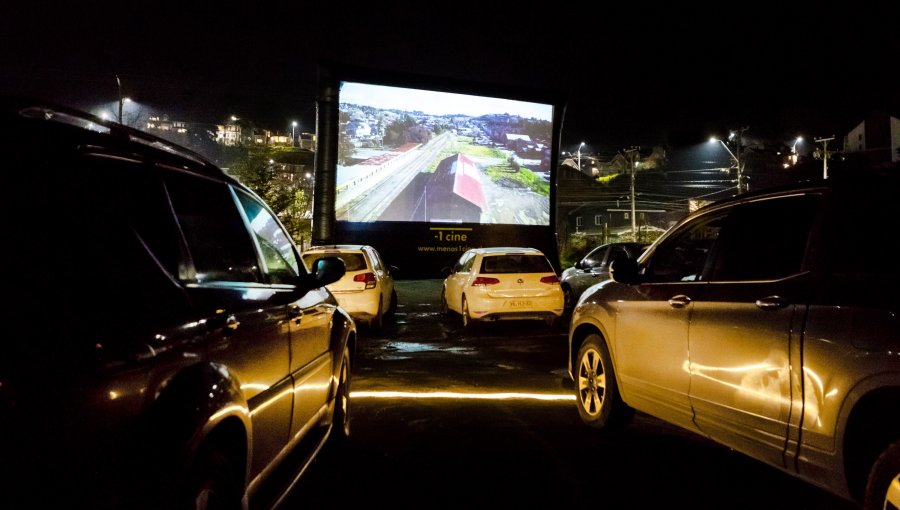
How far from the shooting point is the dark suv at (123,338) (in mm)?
1702

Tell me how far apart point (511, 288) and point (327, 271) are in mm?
7919

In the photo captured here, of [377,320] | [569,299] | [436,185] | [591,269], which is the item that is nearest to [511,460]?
[377,320]

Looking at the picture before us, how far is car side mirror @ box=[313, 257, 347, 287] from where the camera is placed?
4.20 meters

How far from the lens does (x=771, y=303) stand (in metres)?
3.44

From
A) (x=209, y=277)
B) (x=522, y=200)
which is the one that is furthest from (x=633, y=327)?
(x=522, y=200)

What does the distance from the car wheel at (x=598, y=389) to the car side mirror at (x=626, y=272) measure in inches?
29.1

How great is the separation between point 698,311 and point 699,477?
1.20 meters

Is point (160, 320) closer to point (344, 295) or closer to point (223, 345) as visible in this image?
point (223, 345)

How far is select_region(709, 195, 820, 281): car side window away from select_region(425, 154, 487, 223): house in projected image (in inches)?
800

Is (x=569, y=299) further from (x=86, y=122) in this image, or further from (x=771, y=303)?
(x=86, y=122)

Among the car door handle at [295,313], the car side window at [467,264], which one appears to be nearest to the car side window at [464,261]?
the car side window at [467,264]

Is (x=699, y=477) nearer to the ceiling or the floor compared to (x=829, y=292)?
nearer to the floor

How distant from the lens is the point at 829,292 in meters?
3.14

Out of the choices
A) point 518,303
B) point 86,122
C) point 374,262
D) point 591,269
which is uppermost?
point 86,122
